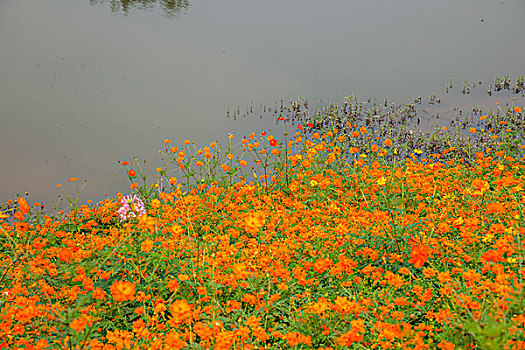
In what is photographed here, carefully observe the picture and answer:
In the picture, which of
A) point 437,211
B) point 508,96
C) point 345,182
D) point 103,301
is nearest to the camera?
point 103,301

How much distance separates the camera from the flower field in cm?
197

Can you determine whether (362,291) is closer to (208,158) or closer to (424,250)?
(424,250)

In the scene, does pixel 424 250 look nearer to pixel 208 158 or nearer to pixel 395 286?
pixel 395 286

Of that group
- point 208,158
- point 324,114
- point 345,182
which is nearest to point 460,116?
point 324,114

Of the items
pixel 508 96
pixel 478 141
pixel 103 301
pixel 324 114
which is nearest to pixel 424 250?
pixel 103 301

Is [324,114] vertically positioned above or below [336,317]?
above

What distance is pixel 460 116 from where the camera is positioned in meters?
7.42

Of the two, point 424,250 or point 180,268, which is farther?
point 180,268

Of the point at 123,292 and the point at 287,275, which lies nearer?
the point at 123,292

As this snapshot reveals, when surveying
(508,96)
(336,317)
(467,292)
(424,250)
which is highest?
(508,96)

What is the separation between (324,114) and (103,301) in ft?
19.7

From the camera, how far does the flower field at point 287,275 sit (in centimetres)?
197

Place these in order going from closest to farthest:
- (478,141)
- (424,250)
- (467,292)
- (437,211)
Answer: (424,250) → (467,292) → (437,211) → (478,141)

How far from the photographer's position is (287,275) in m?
2.54
